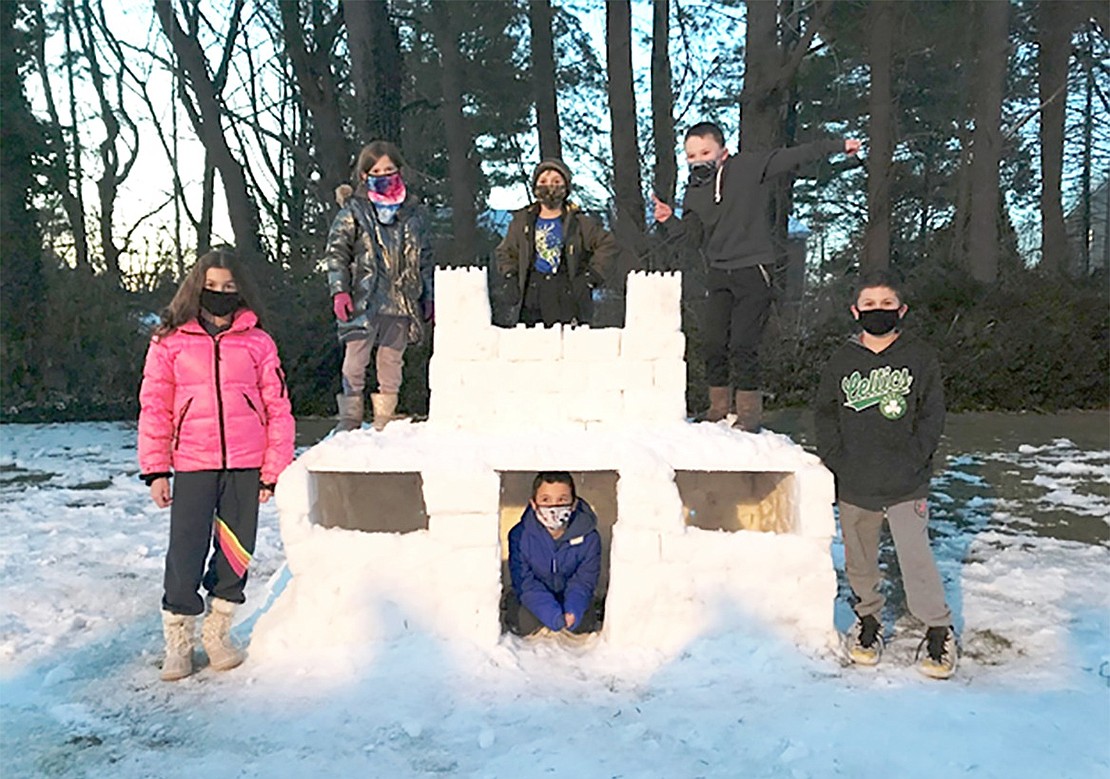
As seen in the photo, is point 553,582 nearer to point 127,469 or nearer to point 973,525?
point 973,525

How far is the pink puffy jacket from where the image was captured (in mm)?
3078

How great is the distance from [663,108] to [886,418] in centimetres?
1078

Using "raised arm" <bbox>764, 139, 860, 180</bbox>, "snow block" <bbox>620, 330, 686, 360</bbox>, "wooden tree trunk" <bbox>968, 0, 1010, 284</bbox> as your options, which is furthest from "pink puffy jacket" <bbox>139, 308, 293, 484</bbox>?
"wooden tree trunk" <bbox>968, 0, 1010, 284</bbox>

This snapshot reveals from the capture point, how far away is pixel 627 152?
11.8 metres

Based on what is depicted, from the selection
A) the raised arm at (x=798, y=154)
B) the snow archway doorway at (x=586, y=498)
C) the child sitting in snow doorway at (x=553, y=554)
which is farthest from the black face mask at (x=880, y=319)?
the snow archway doorway at (x=586, y=498)

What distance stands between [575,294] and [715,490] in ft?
3.89

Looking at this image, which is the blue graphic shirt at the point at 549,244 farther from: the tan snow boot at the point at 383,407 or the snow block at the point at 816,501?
the snow block at the point at 816,501

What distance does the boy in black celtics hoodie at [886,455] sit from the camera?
3.18m

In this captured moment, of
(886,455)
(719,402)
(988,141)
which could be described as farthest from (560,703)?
(988,141)

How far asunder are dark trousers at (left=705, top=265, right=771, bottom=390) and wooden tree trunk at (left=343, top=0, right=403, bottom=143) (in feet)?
23.7

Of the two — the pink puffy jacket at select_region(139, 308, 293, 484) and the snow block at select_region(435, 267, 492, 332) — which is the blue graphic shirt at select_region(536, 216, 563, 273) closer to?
the snow block at select_region(435, 267, 492, 332)

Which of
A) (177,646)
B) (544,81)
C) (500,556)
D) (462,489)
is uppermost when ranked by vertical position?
(544,81)

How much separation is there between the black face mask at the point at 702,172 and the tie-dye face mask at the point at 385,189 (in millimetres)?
1399

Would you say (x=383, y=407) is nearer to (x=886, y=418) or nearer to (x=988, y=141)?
(x=886, y=418)
